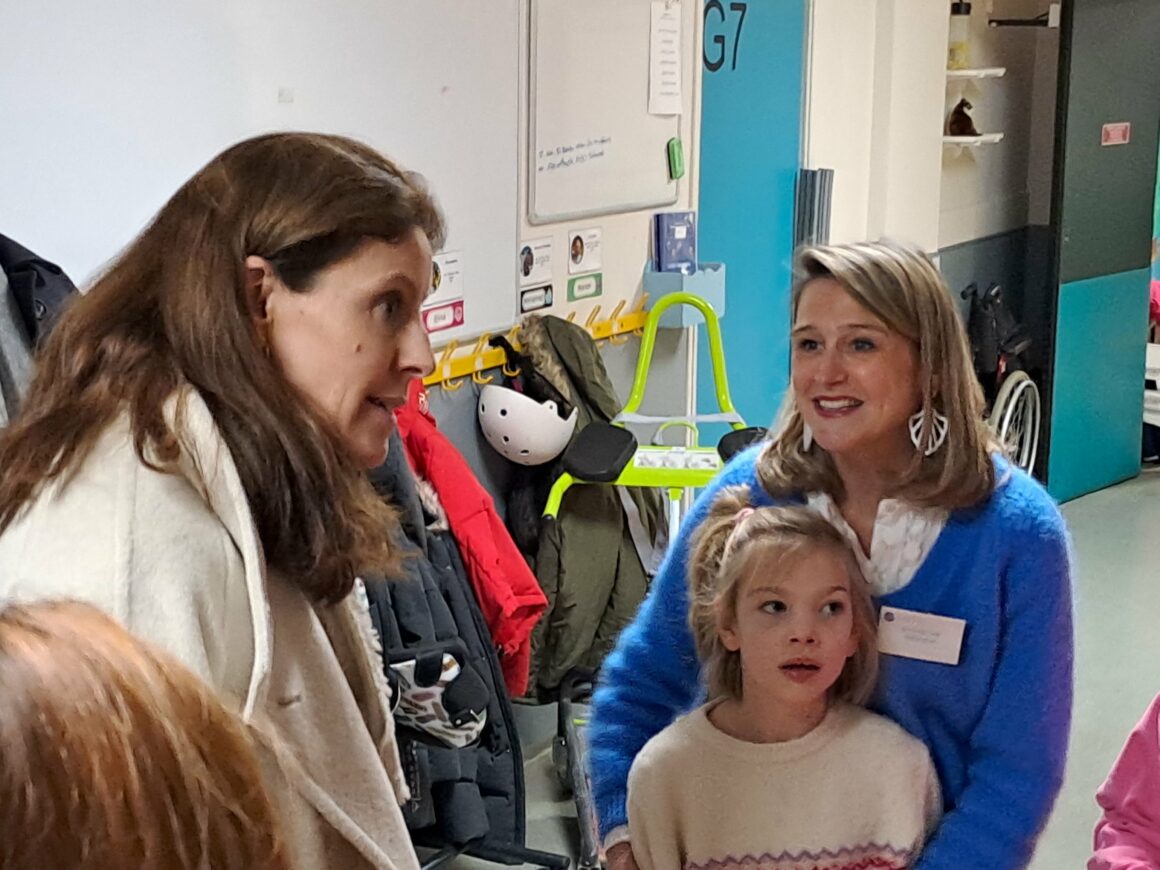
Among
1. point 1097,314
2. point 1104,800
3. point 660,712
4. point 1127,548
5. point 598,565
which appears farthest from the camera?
point 1097,314

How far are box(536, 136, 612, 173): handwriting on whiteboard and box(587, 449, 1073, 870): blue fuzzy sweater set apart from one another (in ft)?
6.41

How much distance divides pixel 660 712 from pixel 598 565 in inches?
60.0

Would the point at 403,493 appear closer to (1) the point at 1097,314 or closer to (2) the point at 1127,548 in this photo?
(2) the point at 1127,548

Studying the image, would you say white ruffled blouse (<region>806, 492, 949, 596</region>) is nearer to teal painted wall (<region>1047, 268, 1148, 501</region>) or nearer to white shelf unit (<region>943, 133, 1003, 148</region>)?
white shelf unit (<region>943, 133, 1003, 148</region>)

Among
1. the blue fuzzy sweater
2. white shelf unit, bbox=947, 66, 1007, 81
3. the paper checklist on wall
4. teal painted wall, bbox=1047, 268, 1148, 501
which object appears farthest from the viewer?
teal painted wall, bbox=1047, 268, 1148, 501

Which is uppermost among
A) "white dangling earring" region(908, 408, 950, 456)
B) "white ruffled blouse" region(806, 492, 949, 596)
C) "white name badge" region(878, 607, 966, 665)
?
"white dangling earring" region(908, 408, 950, 456)

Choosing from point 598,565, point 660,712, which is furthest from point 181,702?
point 598,565

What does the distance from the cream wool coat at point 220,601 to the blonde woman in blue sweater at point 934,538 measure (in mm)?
663

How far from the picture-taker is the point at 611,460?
3215 mm

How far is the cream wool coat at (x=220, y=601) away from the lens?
1099 mm

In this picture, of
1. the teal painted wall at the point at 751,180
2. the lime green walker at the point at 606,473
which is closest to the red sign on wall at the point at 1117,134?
the teal painted wall at the point at 751,180

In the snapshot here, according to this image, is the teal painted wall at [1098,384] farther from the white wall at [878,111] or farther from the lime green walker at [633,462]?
the lime green walker at [633,462]

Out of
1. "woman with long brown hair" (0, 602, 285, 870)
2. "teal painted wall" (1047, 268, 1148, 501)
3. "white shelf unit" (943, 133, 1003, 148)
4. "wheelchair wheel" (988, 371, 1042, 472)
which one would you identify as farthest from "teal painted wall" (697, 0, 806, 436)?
"woman with long brown hair" (0, 602, 285, 870)

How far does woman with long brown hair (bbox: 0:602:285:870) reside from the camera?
26.3 inches
